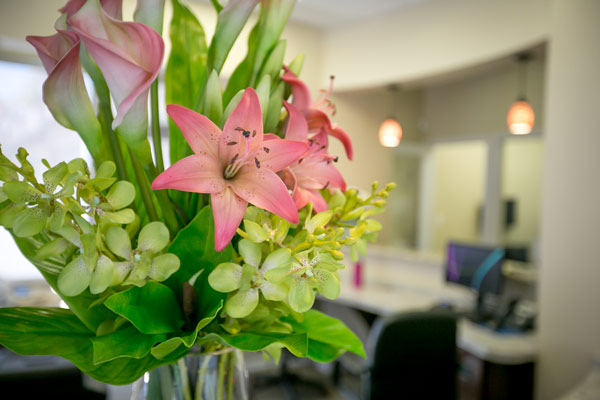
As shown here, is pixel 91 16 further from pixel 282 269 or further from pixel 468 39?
pixel 468 39

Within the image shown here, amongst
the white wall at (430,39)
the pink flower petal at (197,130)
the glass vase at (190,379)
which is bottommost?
the glass vase at (190,379)

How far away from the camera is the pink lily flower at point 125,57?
45cm

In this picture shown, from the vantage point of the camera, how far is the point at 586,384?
2047 mm

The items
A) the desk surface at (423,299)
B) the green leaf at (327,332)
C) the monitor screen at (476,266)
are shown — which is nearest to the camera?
the green leaf at (327,332)

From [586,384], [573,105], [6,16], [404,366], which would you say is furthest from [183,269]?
[6,16]

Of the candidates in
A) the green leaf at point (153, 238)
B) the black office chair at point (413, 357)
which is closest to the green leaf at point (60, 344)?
the green leaf at point (153, 238)

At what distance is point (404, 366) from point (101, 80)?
7.03 ft

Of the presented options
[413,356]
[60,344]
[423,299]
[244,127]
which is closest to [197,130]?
[244,127]

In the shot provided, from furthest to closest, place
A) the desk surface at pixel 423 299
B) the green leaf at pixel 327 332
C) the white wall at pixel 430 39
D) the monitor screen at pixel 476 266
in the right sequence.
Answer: the monitor screen at pixel 476 266 → the white wall at pixel 430 39 → the desk surface at pixel 423 299 → the green leaf at pixel 327 332

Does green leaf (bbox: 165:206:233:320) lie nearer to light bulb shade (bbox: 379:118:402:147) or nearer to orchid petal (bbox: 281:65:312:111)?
orchid petal (bbox: 281:65:312:111)

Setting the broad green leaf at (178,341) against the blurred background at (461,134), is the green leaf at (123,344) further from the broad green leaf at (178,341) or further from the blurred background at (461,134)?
the blurred background at (461,134)

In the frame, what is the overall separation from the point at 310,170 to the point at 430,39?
11.2 feet

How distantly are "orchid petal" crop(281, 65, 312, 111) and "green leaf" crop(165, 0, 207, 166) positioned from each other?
134 mm

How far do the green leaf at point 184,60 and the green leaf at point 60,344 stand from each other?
9.6 inches
